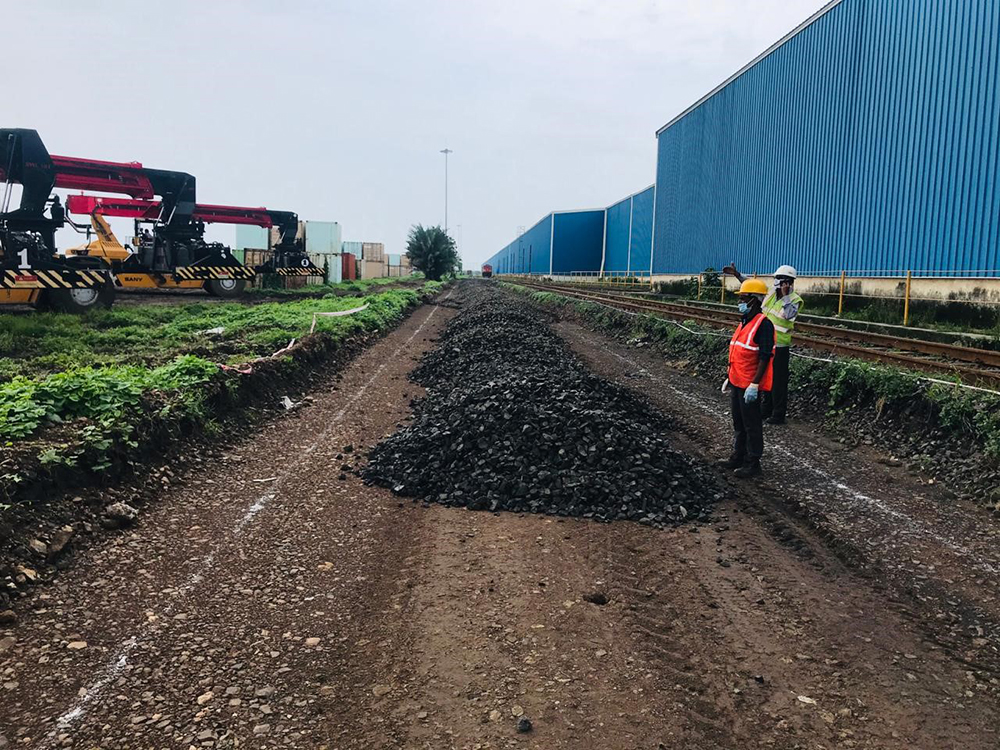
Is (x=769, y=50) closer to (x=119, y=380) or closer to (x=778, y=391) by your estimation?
(x=778, y=391)

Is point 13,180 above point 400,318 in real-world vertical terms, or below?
above

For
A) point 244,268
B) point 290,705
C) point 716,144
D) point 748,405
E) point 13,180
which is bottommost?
point 290,705

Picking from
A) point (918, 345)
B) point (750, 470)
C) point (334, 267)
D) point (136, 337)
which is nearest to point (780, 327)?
point (750, 470)

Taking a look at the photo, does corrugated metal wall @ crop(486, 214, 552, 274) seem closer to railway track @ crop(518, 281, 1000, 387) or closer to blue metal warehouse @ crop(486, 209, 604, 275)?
blue metal warehouse @ crop(486, 209, 604, 275)

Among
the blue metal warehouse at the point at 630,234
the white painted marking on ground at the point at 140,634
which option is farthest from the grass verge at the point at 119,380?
the blue metal warehouse at the point at 630,234

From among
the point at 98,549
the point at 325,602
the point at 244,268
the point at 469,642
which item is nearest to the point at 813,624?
the point at 469,642

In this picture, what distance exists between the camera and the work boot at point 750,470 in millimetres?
6891

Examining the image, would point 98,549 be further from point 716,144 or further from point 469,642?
point 716,144

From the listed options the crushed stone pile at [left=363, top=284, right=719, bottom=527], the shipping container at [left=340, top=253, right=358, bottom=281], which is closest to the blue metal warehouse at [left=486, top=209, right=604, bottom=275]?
the shipping container at [left=340, top=253, right=358, bottom=281]

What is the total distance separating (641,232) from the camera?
51.8 meters

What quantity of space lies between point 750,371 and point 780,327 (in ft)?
8.37

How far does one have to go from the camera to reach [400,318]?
81.6 ft

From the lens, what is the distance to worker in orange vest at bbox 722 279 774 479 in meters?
6.69

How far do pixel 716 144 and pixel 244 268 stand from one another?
76.6ft
